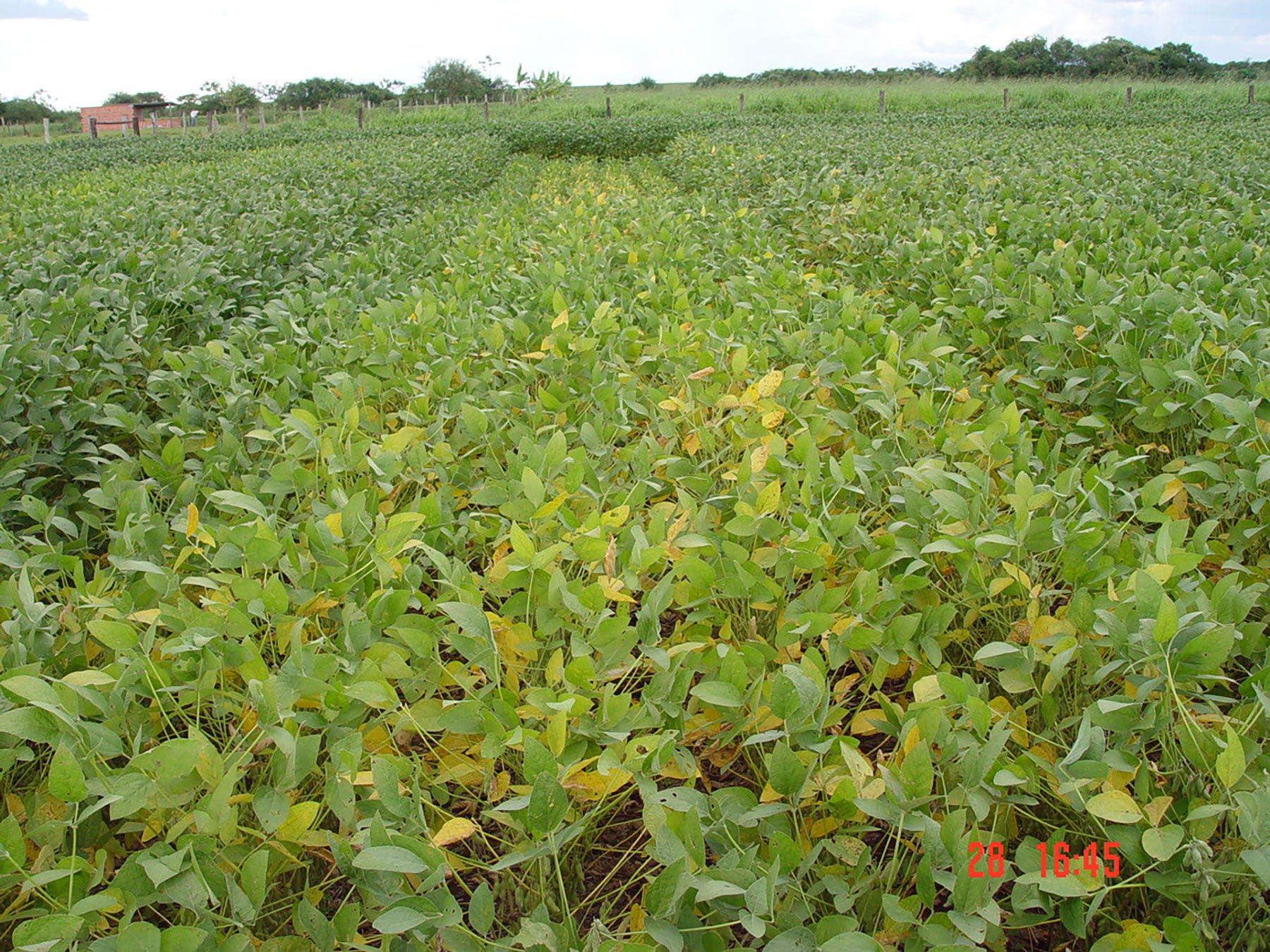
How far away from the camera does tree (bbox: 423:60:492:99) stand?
194 feet

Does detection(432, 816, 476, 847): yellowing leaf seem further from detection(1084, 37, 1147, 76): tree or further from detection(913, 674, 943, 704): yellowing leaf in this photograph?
detection(1084, 37, 1147, 76): tree

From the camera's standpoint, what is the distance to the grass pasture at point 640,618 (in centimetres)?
118

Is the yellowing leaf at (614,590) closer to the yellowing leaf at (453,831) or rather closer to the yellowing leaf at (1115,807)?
the yellowing leaf at (453,831)

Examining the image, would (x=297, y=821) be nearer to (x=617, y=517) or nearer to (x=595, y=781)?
(x=595, y=781)

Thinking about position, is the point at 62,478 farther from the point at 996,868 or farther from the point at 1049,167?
the point at 1049,167

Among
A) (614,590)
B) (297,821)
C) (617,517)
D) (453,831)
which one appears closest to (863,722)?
(614,590)

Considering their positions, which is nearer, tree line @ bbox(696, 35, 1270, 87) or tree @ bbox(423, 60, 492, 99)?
tree line @ bbox(696, 35, 1270, 87)

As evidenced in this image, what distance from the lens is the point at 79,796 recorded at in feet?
3.66

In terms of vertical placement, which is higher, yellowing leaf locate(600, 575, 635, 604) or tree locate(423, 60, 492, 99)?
tree locate(423, 60, 492, 99)

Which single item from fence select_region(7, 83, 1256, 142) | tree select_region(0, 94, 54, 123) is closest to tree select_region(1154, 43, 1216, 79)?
fence select_region(7, 83, 1256, 142)
